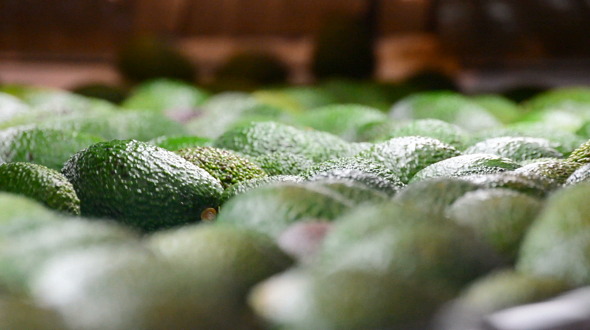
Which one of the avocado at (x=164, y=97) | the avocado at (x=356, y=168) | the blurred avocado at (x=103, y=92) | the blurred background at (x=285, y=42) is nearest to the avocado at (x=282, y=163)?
the avocado at (x=356, y=168)

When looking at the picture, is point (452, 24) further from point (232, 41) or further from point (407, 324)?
point (407, 324)

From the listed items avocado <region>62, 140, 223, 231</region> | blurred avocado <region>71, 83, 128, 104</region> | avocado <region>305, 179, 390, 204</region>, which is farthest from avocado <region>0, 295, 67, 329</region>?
blurred avocado <region>71, 83, 128, 104</region>

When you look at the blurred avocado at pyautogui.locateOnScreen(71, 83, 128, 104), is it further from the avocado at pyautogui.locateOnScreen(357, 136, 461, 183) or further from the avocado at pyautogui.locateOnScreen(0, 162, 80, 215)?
the avocado at pyautogui.locateOnScreen(0, 162, 80, 215)

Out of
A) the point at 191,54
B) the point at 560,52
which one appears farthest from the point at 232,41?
the point at 560,52

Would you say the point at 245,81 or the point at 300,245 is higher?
the point at 300,245

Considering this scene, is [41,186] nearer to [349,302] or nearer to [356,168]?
[356,168]

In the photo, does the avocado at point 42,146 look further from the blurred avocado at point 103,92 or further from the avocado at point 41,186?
the blurred avocado at point 103,92
